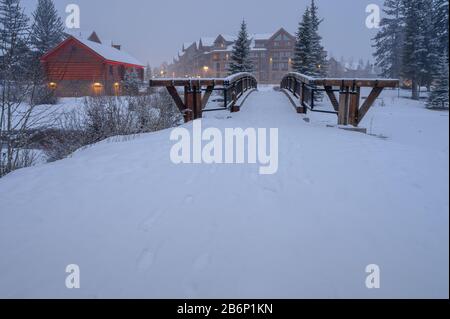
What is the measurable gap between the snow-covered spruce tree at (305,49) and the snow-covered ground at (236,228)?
939 inches

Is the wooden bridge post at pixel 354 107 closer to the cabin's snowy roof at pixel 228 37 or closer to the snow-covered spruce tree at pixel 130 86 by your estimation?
the snow-covered spruce tree at pixel 130 86

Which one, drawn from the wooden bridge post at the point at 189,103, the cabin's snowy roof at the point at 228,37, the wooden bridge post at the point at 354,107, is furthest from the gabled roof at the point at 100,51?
the wooden bridge post at the point at 354,107

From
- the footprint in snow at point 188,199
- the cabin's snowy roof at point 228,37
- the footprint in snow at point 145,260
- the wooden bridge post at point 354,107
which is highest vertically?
the cabin's snowy roof at point 228,37

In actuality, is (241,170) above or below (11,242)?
above

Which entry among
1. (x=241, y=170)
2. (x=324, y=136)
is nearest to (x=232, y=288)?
(x=241, y=170)

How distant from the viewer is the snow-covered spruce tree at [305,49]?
91.4 feet

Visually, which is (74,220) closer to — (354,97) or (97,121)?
(354,97)

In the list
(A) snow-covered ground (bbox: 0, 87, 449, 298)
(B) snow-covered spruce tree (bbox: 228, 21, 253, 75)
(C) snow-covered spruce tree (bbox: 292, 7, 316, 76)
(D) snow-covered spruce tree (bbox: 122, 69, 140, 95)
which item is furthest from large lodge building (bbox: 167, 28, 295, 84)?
(A) snow-covered ground (bbox: 0, 87, 449, 298)

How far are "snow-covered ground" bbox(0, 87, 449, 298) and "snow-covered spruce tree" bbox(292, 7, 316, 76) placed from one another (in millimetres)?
23859

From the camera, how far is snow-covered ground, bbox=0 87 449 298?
2.67 m

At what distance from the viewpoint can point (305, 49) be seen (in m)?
28.1

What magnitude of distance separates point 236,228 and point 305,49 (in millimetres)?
27192

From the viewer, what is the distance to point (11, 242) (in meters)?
3.51
